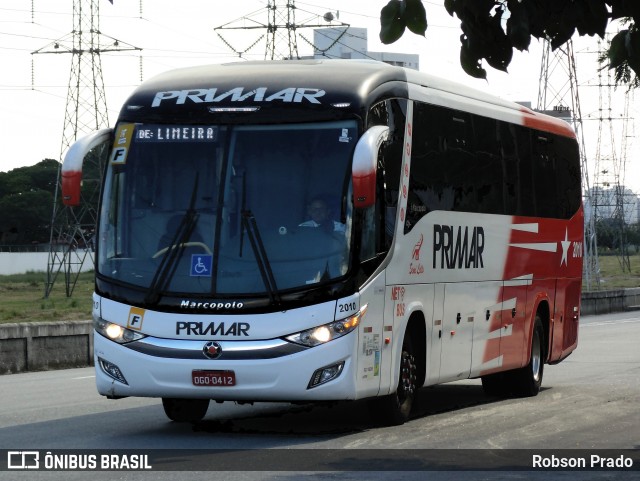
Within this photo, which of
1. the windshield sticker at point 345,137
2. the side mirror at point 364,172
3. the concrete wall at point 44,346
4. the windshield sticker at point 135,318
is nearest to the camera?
the side mirror at point 364,172

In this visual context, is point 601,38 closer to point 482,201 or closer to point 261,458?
point 261,458

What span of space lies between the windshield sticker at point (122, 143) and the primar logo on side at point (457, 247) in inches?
129

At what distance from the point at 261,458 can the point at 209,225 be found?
242 cm

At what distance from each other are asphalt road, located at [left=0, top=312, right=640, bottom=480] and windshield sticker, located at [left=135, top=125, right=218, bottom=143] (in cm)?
258

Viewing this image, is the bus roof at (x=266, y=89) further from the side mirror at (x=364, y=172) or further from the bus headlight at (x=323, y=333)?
the bus headlight at (x=323, y=333)

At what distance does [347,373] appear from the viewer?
12547 mm

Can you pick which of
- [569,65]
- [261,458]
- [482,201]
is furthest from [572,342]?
[569,65]

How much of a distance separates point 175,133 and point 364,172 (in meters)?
2.02

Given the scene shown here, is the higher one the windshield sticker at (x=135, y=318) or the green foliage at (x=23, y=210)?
the windshield sticker at (x=135, y=318)

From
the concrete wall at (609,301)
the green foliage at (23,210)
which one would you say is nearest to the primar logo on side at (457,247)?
the concrete wall at (609,301)

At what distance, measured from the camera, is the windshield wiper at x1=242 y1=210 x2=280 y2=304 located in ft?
41.0

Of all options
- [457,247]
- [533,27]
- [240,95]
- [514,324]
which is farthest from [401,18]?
[514,324]

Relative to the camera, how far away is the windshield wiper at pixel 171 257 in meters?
12.8

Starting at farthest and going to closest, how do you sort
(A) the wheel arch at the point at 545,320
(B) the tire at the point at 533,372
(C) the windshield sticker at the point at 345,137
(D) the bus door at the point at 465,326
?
(A) the wheel arch at the point at 545,320 → (B) the tire at the point at 533,372 → (D) the bus door at the point at 465,326 → (C) the windshield sticker at the point at 345,137
